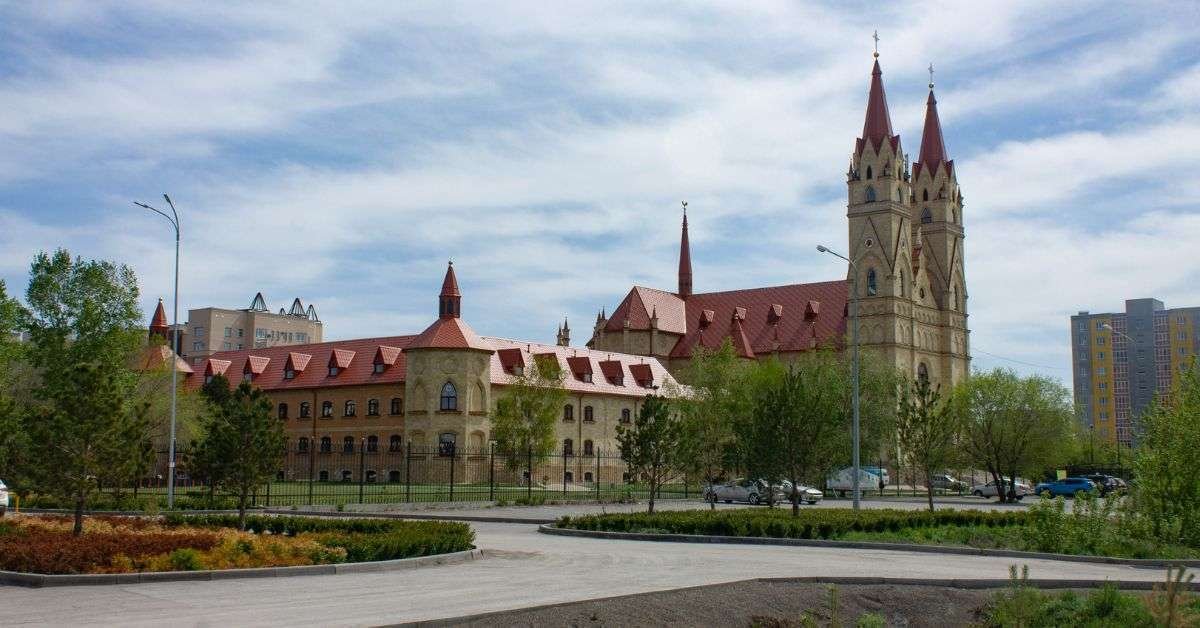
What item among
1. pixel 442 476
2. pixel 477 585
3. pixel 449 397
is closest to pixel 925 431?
pixel 477 585

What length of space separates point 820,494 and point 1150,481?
27996mm

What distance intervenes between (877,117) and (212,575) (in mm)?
91655

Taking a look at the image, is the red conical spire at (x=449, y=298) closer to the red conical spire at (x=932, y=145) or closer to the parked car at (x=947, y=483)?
the parked car at (x=947, y=483)

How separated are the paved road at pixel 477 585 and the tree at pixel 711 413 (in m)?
16.2

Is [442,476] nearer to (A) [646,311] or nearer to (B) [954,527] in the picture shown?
(A) [646,311]

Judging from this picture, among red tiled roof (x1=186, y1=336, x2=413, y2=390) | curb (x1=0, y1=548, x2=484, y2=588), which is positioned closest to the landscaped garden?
curb (x1=0, y1=548, x2=484, y2=588)

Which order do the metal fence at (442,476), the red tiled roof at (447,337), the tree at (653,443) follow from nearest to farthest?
the tree at (653,443) → the metal fence at (442,476) → the red tiled roof at (447,337)

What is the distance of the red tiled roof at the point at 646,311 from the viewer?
4313 inches

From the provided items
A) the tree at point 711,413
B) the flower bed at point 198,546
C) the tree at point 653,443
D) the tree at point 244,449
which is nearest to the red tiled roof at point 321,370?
the tree at point 711,413

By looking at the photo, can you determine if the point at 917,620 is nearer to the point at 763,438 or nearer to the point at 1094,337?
the point at 763,438

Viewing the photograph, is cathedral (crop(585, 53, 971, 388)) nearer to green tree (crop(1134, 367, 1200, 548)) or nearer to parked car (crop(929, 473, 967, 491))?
parked car (crop(929, 473, 967, 491))

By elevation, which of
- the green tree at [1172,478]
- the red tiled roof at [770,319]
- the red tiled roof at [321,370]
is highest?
the red tiled roof at [770,319]

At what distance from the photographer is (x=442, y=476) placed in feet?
240

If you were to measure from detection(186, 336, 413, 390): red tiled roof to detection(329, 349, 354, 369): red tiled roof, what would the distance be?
26 cm
